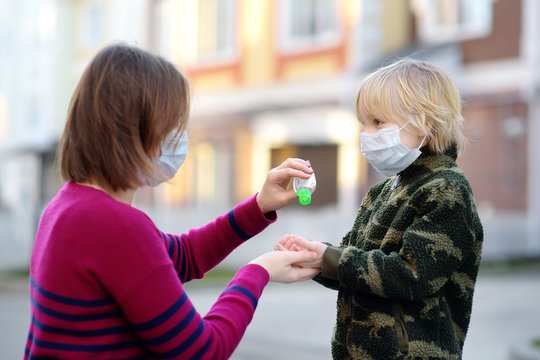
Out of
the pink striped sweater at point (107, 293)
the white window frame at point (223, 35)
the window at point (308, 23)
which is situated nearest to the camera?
the pink striped sweater at point (107, 293)

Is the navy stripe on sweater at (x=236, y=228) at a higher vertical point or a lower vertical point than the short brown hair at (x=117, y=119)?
lower

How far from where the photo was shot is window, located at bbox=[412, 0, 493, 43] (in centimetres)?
1346

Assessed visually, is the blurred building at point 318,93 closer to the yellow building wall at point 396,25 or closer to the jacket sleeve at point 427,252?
the yellow building wall at point 396,25

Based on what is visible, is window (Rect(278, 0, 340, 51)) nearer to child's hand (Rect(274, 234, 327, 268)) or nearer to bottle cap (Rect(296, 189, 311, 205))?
bottle cap (Rect(296, 189, 311, 205))

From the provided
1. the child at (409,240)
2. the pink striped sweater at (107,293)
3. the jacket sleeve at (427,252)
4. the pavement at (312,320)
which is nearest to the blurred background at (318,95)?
the pavement at (312,320)

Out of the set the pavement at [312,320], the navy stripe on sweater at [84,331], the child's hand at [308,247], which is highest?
the child's hand at [308,247]

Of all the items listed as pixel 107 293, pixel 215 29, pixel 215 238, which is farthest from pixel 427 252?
pixel 215 29

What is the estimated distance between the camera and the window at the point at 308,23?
15.5 metres

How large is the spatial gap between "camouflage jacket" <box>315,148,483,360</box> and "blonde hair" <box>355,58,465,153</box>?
0.08 metres

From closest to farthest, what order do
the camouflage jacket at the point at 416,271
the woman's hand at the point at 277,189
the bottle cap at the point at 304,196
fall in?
the camouflage jacket at the point at 416,271
the bottle cap at the point at 304,196
the woman's hand at the point at 277,189

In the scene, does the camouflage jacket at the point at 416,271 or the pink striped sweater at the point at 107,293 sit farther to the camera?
the camouflage jacket at the point at 416,271

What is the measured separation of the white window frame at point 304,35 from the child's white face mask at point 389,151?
13.3 m

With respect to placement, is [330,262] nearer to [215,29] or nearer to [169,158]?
[169,158]

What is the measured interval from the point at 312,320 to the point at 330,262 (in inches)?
240
